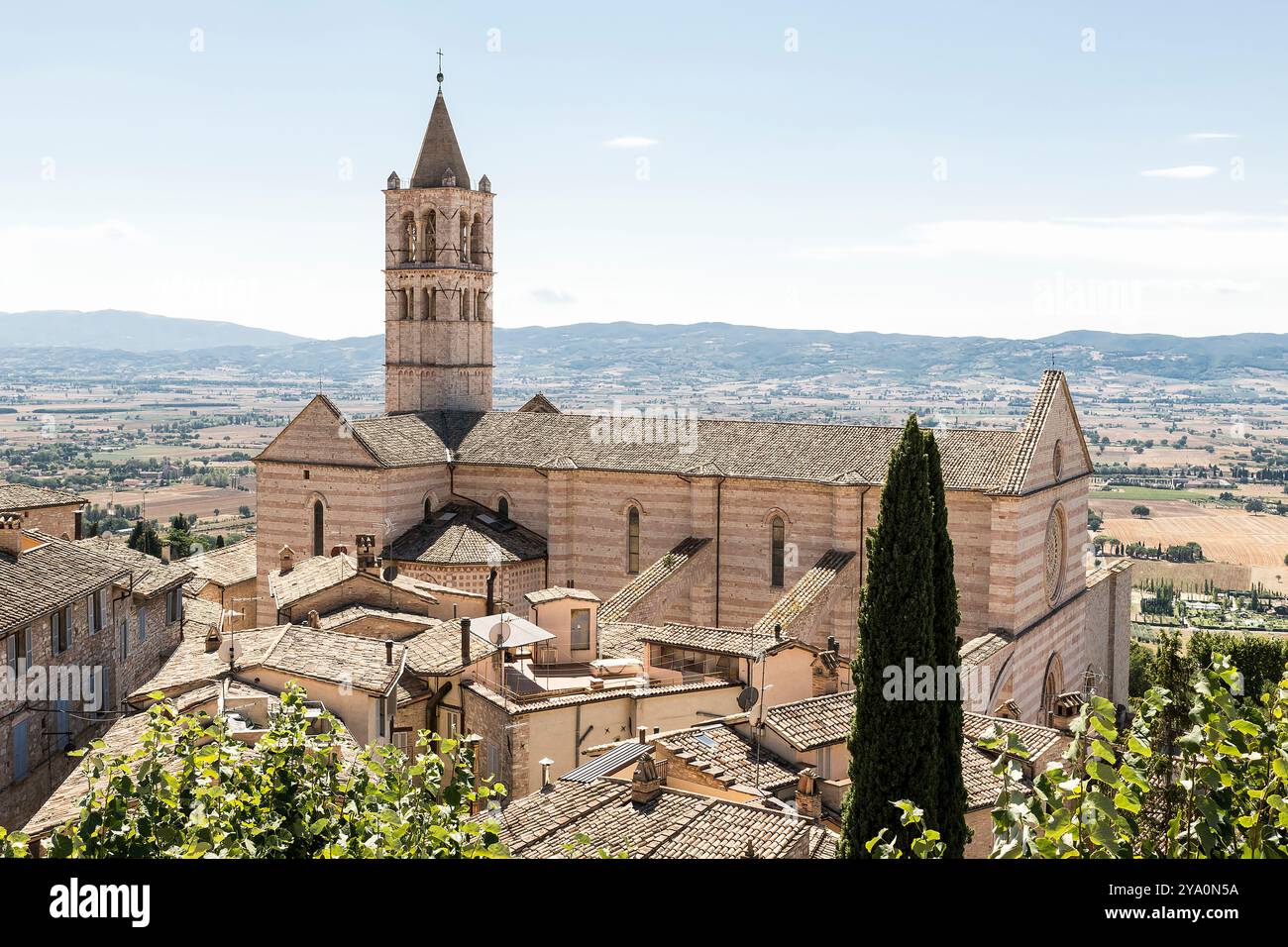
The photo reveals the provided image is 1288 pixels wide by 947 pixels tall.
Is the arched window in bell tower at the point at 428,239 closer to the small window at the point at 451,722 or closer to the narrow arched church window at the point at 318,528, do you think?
the narrow arched church window at the point at 318,528

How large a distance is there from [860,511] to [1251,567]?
101054 millimetres

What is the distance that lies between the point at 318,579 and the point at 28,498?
11542mm

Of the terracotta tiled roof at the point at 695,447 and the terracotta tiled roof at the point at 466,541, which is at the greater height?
the terracotta tiled roof at the point at 695,447

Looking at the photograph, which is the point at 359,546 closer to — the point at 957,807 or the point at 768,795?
the point at 768,795

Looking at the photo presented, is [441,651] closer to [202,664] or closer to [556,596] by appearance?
[556,596]

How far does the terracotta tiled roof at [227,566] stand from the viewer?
43.1 m

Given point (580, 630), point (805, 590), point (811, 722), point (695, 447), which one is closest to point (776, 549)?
point (805, 590)

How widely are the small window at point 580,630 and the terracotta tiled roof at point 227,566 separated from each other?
55.1 ft

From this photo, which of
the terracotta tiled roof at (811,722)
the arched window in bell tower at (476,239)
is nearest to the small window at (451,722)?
the terracotta tiled roof at (811,722)

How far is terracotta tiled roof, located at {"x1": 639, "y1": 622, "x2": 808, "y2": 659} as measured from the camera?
26.0 meters

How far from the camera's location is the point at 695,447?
39.5 m

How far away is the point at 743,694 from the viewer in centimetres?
2380

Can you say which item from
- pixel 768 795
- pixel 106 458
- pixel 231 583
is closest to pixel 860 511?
pixel 768 795
